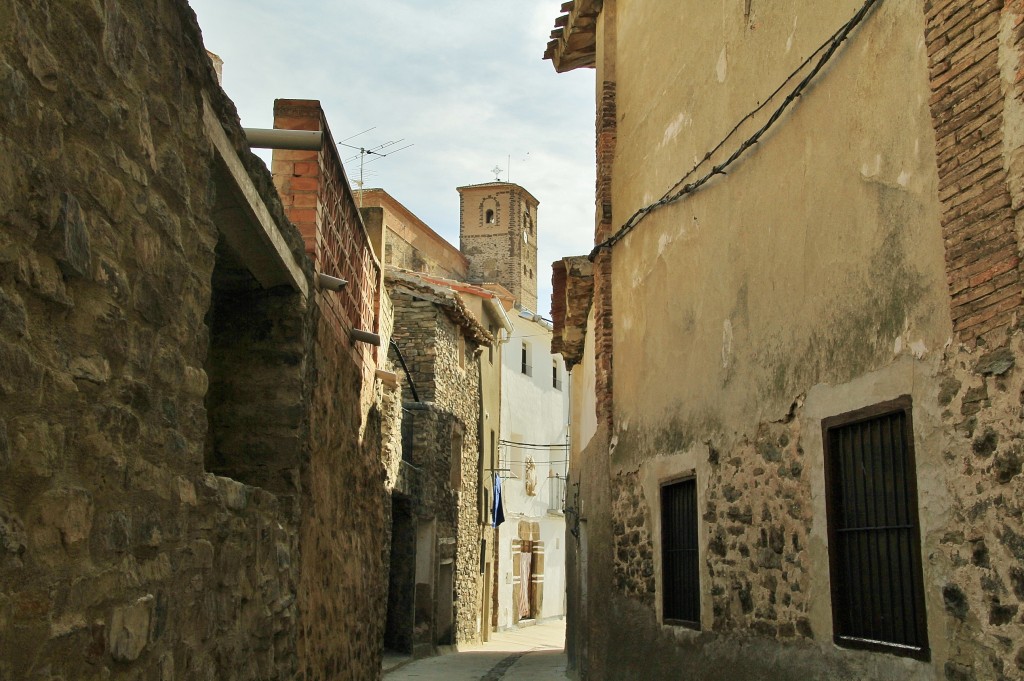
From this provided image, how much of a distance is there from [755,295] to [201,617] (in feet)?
12.7

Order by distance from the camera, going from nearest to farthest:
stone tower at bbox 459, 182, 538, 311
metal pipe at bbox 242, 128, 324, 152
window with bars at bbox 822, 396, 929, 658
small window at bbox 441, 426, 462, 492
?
window with bars at bbox 822, 396, 929, 658
metal pipe at bbox 242, 128, 324, 152
small window at bbox 441, 426, 462, 492
stone tower at bbox 459, 182, 538, 311

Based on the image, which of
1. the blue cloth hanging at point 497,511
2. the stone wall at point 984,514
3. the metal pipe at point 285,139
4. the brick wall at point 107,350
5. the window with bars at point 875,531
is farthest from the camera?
the blue cloth hanging at point 497,511

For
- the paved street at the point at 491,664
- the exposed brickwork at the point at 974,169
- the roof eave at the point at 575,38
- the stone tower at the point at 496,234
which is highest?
the stone tower at the point at 496,234

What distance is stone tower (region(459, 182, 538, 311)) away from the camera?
56.2m

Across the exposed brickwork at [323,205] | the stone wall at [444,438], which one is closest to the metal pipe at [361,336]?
the exposed brickwork at [323,205]

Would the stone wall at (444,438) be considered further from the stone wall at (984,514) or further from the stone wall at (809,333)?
the stone wall at (984,514)

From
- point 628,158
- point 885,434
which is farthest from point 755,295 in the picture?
point 628,158

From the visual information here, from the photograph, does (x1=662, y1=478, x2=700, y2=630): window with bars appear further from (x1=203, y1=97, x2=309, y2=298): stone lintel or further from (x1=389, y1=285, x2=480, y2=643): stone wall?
(x1=389, y1=285, x2=480, y2=643): stone wall

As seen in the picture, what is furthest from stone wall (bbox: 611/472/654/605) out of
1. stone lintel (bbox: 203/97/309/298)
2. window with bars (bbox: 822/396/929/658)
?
stone lintel (bbox: 203/97/309/298)

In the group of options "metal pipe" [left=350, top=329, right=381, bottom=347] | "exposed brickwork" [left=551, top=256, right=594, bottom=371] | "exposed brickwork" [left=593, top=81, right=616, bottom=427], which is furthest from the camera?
"exposed brickwork" [left=551, top=256, right=594, bottom=371]

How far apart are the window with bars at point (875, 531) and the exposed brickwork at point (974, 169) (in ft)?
2.40

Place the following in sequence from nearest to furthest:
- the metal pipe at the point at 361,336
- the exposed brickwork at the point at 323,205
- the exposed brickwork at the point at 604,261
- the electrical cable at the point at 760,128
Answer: the electrical cable at the point at 760,128, the exposed brickwork at the point at 323,205, the metal pipe at the point at 361,336, the exposed brickwork at the point at 604,261

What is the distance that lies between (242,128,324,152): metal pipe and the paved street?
8.20 m

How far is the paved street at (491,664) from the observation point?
514 inches
